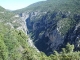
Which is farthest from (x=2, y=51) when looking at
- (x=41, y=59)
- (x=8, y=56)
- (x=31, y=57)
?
(x=41, y=59)

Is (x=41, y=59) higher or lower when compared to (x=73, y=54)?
lower

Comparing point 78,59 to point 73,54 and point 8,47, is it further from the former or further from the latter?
point 8,47

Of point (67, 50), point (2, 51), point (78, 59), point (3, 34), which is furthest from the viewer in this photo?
point (3, 34)

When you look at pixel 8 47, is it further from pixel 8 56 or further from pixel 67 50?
pixel 67 50

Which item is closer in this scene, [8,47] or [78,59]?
[78,59]

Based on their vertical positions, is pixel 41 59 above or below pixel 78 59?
below

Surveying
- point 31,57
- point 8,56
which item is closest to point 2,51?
point 8,56

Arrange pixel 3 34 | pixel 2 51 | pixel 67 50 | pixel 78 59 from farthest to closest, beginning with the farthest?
pixel 3 34, pixel 67 50, pixel 2 51, pixel 78 59

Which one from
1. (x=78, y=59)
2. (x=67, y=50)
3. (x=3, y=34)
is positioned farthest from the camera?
(x=3, y=34)

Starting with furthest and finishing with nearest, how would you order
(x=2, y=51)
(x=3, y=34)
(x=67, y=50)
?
(x=3, y=34), (x=67, y=50), (x=2, y=51)
